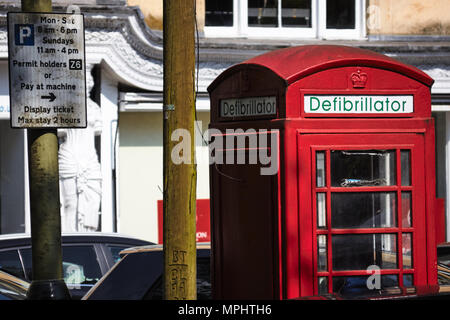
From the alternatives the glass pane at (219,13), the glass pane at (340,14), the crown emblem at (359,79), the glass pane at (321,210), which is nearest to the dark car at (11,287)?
the glass pane at (321,210)

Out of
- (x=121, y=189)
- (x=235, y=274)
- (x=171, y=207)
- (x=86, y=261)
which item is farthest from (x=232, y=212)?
(x=121, y=189)

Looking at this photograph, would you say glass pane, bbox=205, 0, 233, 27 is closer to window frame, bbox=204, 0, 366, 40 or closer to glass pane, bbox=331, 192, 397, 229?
window frame, bbox=204, 0, 366, 40

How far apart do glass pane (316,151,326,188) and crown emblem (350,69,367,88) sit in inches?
19.9

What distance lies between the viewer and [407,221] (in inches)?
199

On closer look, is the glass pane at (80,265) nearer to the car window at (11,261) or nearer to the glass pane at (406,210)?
the car window at (11,261)

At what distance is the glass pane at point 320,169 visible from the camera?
491 centimetres

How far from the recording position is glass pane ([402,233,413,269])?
5.05 metres

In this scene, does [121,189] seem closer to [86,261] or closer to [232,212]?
[86,261]

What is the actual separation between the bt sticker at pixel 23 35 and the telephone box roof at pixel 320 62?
4.58ft

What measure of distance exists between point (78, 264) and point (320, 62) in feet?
11.2

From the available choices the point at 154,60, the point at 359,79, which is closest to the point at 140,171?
the point at 154,60

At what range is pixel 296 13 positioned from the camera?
1195 centimetres
